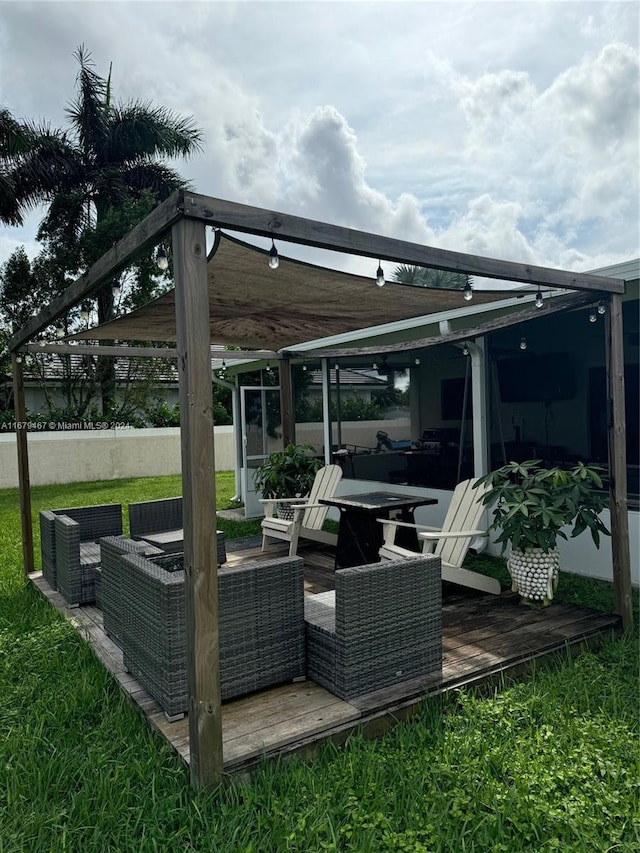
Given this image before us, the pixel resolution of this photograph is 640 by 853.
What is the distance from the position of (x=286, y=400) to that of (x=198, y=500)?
17.0 feet

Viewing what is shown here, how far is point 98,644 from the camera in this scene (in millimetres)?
3639

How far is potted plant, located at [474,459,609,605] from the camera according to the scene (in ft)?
12.8

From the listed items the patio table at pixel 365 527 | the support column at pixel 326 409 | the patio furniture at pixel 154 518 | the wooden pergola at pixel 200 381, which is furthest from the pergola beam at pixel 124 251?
the support column at pixel 326 409

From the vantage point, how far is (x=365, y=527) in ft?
17.0

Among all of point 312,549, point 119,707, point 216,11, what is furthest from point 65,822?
point 216,11

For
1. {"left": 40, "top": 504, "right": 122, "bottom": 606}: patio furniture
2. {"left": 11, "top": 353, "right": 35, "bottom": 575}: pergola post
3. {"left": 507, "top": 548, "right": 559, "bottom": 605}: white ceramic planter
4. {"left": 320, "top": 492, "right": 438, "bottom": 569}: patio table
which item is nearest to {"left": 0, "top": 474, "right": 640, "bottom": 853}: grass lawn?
{"left": 507, "top": 548, "right": 559, "bottom": 605}: white ceramic planter

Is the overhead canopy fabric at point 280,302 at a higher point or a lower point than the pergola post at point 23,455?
higher

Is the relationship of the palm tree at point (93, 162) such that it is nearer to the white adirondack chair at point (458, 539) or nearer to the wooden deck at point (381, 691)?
the white adirondack chair at point (458, 539)

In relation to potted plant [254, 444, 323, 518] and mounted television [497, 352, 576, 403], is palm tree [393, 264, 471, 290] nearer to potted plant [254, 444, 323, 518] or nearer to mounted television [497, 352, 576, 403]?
potted plant [254, 444, 323, 518]

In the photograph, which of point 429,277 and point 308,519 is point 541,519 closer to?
point 308,519

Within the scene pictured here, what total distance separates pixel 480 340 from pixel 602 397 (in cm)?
136

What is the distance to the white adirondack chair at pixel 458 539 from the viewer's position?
4164 millimetres

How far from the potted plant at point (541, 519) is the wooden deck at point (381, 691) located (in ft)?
0.67

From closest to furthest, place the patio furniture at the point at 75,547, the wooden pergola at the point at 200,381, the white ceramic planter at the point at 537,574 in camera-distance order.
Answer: the wooden pergola at the point at 200,381, the white ceramic planter at the point at 537,574, the patio furniture at the point at 75,547
